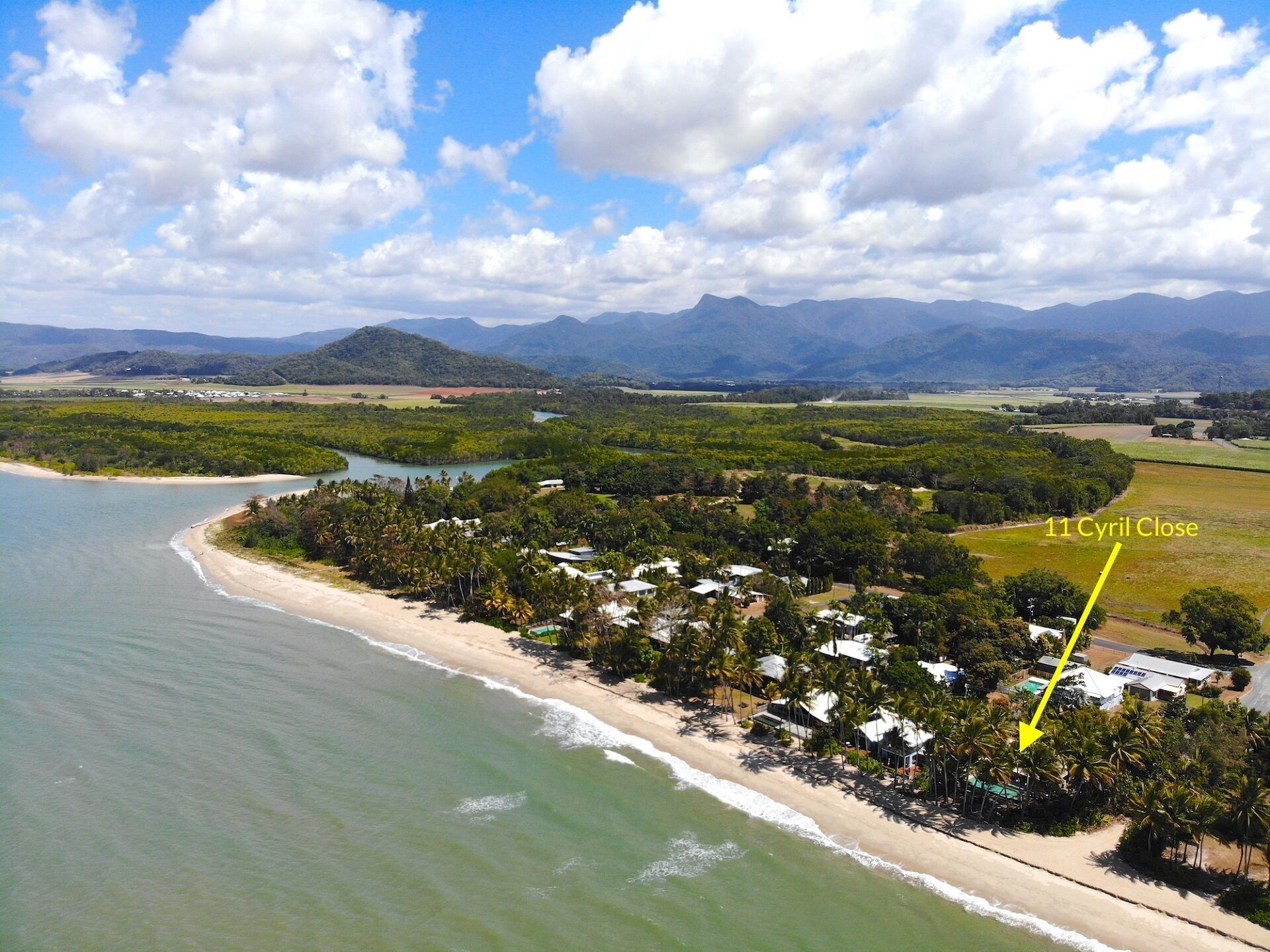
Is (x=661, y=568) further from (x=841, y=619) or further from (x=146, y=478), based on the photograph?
(x=146, y=478)

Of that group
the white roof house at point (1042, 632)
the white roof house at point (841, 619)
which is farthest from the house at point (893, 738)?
the white roof house at point (1042, 632)

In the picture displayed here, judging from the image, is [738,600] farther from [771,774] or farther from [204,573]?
[204,573]

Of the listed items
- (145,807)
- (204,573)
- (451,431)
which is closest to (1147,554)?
(145,807)

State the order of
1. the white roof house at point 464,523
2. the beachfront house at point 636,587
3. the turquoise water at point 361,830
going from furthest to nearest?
the white roof house at point 464,523 < the beachfront house at point 636,587 < the turquoise water at point 361,830

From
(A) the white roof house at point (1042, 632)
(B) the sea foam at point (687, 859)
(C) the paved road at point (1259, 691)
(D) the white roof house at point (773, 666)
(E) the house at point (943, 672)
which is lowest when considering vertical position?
(B) the sea foam at point (687, 859)

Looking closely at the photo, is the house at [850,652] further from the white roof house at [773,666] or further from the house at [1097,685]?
the house at [1097,685]

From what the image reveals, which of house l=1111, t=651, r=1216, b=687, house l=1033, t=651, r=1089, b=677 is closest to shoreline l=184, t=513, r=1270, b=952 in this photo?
house l=1033, t=651, r=1089, b=677

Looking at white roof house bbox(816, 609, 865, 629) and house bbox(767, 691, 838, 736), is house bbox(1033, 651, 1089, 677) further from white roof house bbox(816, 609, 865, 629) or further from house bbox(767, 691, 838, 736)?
house bbox(767, 691, 838, 736)
